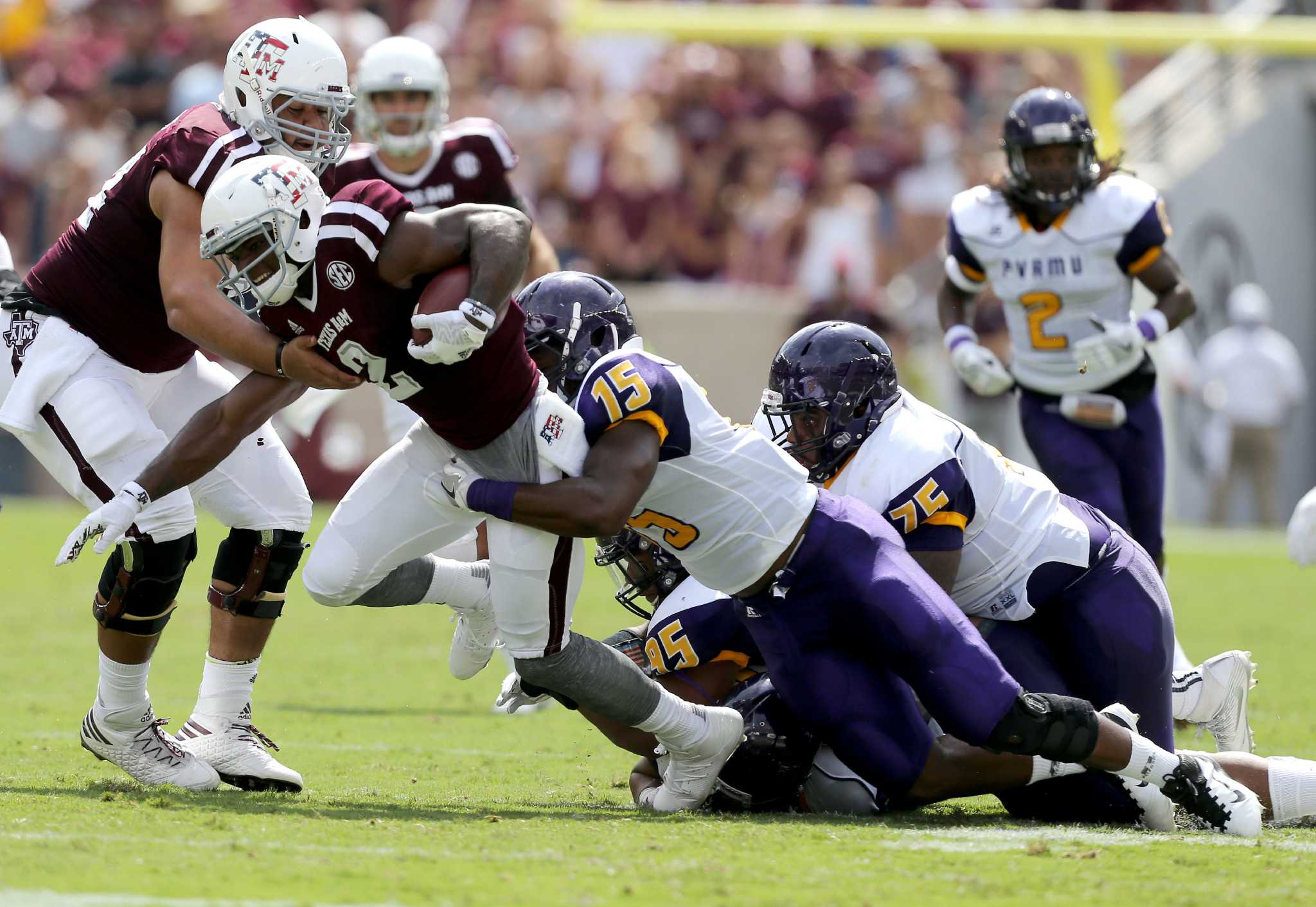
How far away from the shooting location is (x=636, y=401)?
13.4 feet

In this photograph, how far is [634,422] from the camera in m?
4.09

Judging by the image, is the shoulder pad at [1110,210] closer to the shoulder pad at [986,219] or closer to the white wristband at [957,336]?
the shoulder pad at [986,219]

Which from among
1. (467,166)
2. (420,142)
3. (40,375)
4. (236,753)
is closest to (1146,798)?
(236,753)

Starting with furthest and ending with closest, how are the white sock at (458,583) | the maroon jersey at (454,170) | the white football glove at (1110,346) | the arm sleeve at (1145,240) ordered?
1. the maroon jersey at (454,170)
2. the arm sleeve at (1145,240)
3. the white football glove at (1110,346)
4. the white sock at (458,583)

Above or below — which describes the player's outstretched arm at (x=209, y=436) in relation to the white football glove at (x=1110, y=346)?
below

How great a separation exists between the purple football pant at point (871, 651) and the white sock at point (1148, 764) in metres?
0.33

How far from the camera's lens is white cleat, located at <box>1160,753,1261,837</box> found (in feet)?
13.4

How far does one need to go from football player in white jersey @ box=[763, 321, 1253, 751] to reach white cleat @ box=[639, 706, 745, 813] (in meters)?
0.64

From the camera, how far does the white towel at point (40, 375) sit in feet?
15.0

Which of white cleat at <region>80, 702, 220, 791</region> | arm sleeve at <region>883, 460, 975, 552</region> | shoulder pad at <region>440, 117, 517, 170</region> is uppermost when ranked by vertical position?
shoulder pad at <region>440, 117, 517, 170</region>

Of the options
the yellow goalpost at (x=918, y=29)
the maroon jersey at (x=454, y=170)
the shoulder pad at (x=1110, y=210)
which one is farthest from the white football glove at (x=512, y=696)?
the yellow goalpost at (x=918, y=29)

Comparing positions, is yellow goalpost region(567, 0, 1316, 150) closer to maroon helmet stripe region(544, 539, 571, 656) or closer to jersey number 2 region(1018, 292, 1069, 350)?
jersey number 2 region(1018, 292, 1069, 350)

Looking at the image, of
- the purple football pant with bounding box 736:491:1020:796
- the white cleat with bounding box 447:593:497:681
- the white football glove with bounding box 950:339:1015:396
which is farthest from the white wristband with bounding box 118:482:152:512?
the white football glove with bounding box 950:339:1015:396

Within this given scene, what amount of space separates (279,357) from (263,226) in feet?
1.14
